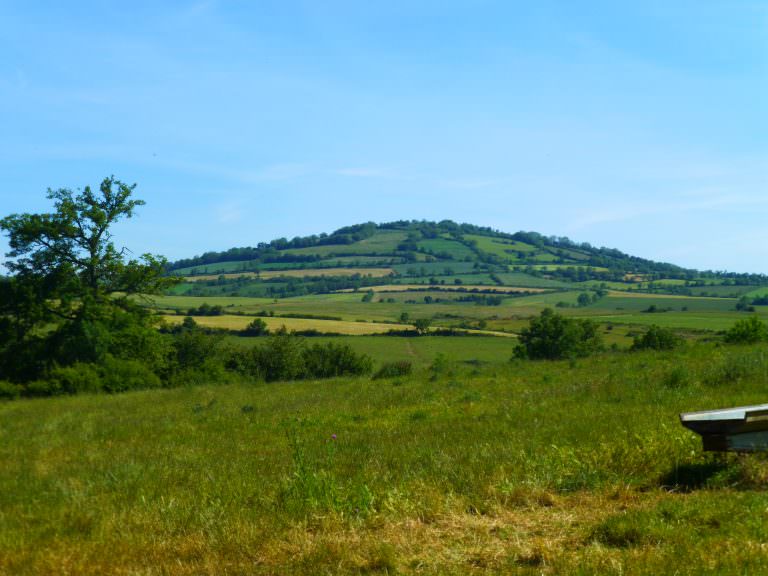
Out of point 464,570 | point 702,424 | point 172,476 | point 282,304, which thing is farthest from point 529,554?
point 282,304

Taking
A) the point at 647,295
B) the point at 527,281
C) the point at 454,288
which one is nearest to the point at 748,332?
the point at 647,295

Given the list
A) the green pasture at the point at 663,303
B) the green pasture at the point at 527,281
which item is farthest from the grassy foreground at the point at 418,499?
the green pasture at the point at 527,281

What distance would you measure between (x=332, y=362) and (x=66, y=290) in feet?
81.2

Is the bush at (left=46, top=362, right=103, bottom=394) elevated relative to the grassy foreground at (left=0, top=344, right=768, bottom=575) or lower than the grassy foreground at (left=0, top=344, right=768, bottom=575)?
lower

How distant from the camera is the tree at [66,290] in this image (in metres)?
37.7

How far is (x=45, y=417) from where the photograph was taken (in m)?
21.0

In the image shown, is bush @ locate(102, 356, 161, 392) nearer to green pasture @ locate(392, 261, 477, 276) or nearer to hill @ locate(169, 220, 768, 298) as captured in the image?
hill @ locate(169, 220, 768, 298)

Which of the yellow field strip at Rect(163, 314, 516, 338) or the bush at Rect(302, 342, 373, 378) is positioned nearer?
the bush at Rect(302, 342, 373, 378)

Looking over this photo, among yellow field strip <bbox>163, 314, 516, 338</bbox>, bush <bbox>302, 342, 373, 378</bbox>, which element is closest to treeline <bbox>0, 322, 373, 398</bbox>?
bush <bbox>302, 342, 373, 378</bbox>

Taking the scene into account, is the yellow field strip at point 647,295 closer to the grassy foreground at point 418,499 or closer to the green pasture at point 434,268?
the green pasture at point 434,268

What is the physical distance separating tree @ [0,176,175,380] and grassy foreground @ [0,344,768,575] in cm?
2675

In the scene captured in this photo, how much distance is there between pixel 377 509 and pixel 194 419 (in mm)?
12145

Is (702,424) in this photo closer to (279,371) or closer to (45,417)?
(45,417)

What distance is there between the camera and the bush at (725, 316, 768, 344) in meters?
29.7
